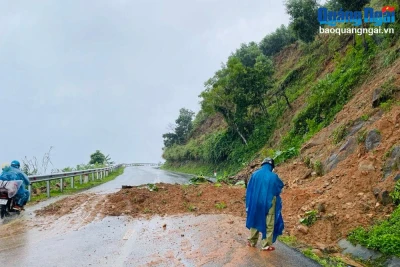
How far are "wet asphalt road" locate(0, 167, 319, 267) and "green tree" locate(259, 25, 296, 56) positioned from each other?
47.9 m

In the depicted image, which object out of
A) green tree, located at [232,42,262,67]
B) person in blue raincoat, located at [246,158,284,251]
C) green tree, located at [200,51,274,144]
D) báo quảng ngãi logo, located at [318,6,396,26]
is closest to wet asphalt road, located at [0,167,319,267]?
person in blue raincoat, located at [246,158,284,251]

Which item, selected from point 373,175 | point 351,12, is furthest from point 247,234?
point 351,12

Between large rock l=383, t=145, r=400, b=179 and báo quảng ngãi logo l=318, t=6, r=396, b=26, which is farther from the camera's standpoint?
báo quảng ngãi logo l=318, t=6, r=396, b=26

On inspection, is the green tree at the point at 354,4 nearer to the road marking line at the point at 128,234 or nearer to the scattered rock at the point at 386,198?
the scattered rock at the point at 386,198

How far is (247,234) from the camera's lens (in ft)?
26.4

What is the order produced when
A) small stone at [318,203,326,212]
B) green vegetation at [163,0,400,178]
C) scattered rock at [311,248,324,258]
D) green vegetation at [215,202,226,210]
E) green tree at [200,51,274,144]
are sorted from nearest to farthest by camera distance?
1. scattered rock at [311,248,324,258]
2. small stone at [318,203,326,212]
3. green vegetation at [215,202,226,210]
4. green vegetation at [163,0,400,178]
5. green tree at [200,51,274,144]

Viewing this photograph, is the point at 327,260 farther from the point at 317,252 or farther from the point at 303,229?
the point at 303,229

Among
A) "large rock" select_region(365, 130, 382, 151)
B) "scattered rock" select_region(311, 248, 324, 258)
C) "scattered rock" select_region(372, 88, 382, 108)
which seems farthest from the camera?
"scattered rock" select_region(372, 88, 382, 108)

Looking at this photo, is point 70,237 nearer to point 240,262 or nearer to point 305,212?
point 240,262

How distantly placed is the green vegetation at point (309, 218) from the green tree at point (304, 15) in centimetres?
2872

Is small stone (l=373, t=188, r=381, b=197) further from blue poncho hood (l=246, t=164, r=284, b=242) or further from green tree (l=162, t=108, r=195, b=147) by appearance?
green tree (l=162, t=108, r=195, b=147)

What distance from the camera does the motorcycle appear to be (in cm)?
1056

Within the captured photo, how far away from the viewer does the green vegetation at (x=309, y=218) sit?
28.0 feet

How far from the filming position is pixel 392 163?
333 inches
